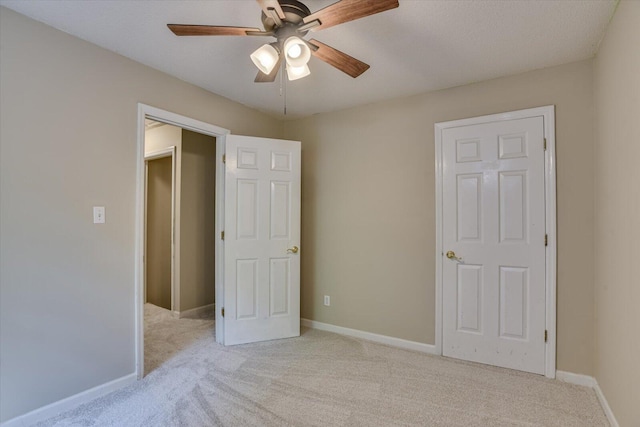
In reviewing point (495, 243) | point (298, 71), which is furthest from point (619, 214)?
point (298, 71)

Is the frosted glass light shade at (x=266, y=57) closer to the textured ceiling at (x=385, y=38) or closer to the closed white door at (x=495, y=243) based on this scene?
the textured ceiling at (x=385, y=38)

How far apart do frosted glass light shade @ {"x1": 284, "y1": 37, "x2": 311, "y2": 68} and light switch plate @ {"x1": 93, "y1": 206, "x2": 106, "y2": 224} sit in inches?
64.2

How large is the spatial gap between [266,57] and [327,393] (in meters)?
2.19

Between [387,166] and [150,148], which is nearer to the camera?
[387,166]

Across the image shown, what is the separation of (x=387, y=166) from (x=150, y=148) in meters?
3.14

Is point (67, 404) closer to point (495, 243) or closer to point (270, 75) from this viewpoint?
point (270, 75)

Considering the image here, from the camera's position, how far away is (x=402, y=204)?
9.71 feet

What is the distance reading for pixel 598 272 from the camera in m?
2.11

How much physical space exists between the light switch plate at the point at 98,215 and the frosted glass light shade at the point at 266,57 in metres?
1.48

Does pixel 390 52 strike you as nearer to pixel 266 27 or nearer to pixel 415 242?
pixel 266 27

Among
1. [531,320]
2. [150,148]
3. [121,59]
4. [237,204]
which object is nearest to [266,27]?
[121,59]

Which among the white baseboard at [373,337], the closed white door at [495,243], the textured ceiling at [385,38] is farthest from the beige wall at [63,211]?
the closed white door at [495,243]

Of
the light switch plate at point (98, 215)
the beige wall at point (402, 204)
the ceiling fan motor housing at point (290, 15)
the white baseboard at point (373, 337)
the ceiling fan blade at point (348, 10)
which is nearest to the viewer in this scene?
the ceiling fan blade at point (348, 10)

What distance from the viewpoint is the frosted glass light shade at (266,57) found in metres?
1.63
